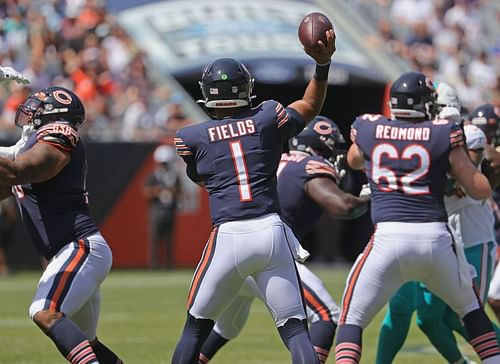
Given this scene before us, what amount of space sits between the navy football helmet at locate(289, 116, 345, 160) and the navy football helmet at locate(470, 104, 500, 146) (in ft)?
3.37

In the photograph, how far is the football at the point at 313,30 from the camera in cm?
565

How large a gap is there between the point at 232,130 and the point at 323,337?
1601 mm

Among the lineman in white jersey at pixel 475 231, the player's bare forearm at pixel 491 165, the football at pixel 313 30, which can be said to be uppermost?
the football at pixel 313 30

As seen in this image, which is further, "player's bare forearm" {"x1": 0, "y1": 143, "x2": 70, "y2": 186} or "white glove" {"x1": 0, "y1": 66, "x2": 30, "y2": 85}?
"white glove" {"x1": 0, "y1": 66, "x2": 30, "y2": 85}

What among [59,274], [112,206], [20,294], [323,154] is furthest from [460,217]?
[112,206]

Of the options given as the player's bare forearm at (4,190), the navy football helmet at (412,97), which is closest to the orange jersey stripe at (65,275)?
the player's bare forearm at (4,190)

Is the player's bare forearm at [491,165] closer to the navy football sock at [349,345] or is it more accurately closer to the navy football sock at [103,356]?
the navy football sock at [349,345]

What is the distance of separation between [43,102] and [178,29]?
13.5 metres

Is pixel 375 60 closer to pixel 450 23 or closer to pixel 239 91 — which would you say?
pixel 450 23

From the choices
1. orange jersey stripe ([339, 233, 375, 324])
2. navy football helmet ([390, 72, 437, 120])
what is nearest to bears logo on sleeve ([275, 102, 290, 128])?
navy football helmet ([390, 72, 437, 120])

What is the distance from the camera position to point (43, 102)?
19.1 feet

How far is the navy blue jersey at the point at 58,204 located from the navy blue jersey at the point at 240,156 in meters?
0.60

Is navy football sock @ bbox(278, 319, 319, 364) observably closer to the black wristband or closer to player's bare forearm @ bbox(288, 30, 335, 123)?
player's bare forearm @ bbox(288, 30, 335, 123)

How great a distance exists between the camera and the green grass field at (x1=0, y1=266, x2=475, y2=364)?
7930 millimetres
